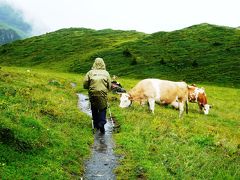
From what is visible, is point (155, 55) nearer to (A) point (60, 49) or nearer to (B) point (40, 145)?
(A) point (60, 49)

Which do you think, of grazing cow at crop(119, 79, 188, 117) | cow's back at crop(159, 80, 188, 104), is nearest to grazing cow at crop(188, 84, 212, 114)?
cow's back at crop(159, 80, 188, 104)

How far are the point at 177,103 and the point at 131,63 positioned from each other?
55.4 m

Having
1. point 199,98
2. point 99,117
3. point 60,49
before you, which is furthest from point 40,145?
point 60,49

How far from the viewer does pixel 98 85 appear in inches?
760

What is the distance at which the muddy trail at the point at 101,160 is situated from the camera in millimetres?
12875

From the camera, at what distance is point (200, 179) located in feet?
41.0

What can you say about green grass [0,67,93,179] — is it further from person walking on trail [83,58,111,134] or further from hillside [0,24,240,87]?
hillside [0,24,240,87]

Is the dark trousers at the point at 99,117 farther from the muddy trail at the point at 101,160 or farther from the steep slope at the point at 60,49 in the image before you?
the steep slope at the point at 60,49

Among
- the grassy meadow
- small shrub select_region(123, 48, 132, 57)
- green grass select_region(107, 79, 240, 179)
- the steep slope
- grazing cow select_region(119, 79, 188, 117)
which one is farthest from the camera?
the steep slope

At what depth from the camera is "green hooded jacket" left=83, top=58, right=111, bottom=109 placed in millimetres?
19250

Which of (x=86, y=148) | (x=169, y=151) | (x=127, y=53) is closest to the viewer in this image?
(x=169, y=151)

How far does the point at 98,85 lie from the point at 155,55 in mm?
70506

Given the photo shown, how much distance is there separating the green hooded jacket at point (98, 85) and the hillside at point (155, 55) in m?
53.0

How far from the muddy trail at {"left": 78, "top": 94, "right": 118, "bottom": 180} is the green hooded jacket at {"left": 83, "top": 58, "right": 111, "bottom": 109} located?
1478mm
